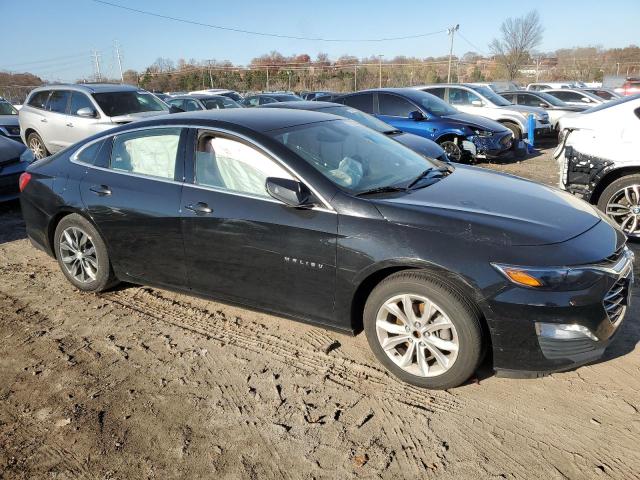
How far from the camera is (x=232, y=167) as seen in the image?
11.6ft

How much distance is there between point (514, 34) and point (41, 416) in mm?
49813

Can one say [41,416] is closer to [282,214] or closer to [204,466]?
[204,466]

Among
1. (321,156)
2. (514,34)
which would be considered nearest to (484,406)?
(321,156)

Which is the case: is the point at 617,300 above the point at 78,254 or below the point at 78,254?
above

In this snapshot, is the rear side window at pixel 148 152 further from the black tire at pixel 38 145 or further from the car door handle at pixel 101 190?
the black tire at pixel 38 145

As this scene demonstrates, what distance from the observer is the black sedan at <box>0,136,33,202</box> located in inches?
280

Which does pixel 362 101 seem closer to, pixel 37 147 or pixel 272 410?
pixel 37 147

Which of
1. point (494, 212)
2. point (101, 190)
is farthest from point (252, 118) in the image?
point (494, 212)

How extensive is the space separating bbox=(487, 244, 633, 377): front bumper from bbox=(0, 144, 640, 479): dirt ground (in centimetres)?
28

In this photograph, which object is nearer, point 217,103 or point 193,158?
point 193,158

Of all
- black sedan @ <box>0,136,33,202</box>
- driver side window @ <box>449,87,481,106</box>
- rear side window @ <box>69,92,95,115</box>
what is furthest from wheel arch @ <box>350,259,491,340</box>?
driver side window @ <box>449,87,481,106</box>

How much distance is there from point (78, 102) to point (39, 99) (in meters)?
1.50

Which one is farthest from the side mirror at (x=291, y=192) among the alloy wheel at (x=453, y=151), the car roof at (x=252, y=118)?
the alloy wheel at (x=453, y=151)

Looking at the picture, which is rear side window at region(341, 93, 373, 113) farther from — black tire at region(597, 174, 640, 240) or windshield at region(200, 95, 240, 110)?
windshield at region(200, 95, 240, 110)
